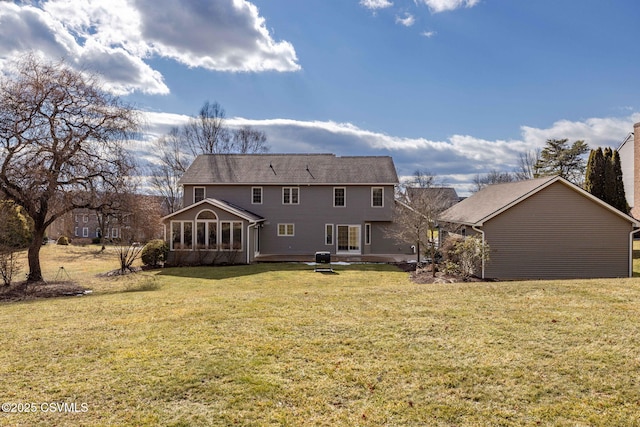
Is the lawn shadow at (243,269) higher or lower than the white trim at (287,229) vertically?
lower

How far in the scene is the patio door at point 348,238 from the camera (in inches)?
1064

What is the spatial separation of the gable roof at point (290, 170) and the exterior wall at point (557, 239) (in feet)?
33.5

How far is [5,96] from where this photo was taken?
1467cm

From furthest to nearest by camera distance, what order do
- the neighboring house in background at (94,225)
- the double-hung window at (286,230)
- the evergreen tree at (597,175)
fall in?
1. the double-hung window at (286,230)
2. the evergreen tree at (597,175)
3. the neighboring house in background at (94,225)

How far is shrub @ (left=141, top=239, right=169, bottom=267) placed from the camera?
73.8 ft

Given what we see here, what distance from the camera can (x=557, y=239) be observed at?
17469mm

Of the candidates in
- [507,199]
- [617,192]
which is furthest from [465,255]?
[617,192]

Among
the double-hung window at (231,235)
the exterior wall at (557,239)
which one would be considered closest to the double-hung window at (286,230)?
the double-hung window at (231,235)

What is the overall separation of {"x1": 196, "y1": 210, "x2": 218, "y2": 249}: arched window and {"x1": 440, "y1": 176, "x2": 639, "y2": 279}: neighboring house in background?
15.0m

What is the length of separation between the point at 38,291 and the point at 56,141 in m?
6.04

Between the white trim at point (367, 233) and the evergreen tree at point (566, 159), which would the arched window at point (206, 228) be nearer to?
the white trim at point (367, 233)

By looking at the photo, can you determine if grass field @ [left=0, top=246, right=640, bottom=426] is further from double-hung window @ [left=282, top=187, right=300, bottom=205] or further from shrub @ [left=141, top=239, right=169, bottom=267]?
double-hung window @ [left=282, top=187, right=300, bottom=205]

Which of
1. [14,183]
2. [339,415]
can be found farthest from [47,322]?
[14,183]

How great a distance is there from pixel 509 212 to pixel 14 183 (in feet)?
68.5
